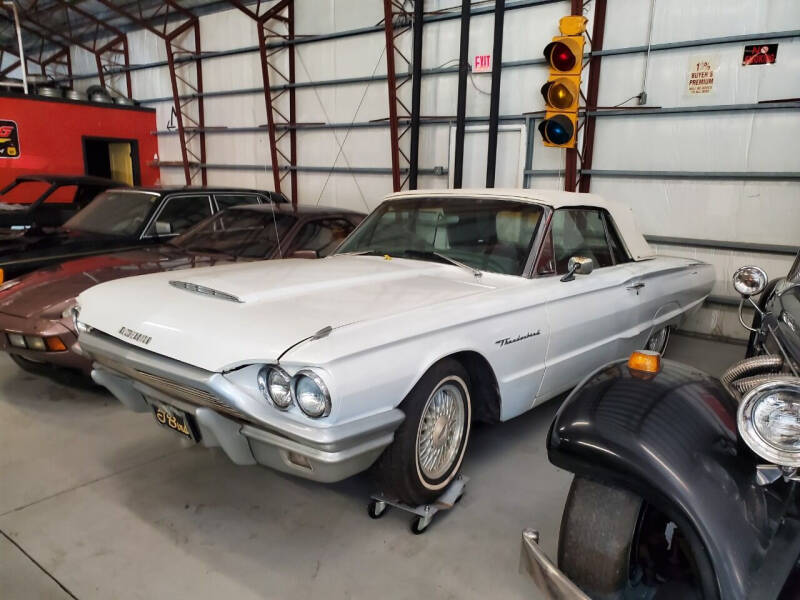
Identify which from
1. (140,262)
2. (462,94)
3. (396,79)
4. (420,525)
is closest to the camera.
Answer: (420,525)

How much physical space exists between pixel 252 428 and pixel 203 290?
2.74 ft

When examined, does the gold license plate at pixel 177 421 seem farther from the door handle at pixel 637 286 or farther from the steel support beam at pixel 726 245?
the steel support beam at pixel 726 245

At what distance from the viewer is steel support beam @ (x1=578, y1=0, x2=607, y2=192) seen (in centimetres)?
716

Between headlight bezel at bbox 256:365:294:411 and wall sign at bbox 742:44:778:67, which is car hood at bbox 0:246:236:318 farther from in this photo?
wall sign at bbox 742:44:778:67

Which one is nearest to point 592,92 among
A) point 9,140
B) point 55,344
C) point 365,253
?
point 365,253

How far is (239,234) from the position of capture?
5.15 meters

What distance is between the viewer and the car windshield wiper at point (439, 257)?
10.6 ft

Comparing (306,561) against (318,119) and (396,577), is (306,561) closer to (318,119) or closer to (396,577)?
(396,577)

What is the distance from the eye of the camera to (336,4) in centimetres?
963

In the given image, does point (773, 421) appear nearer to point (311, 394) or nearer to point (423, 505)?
point (311, 394)

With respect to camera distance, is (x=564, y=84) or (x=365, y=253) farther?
(x=564, y=84)

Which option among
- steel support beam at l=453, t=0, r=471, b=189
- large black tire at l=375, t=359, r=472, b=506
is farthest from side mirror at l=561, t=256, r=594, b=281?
steel support beam at l=453, t=0, r=471, b=189

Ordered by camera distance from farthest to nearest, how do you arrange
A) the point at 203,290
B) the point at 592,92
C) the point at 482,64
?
the point at 482,64 → the point at 592,92 → the point at 203,290

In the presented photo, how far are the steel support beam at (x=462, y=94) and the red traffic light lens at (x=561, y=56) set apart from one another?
4.88 feet
